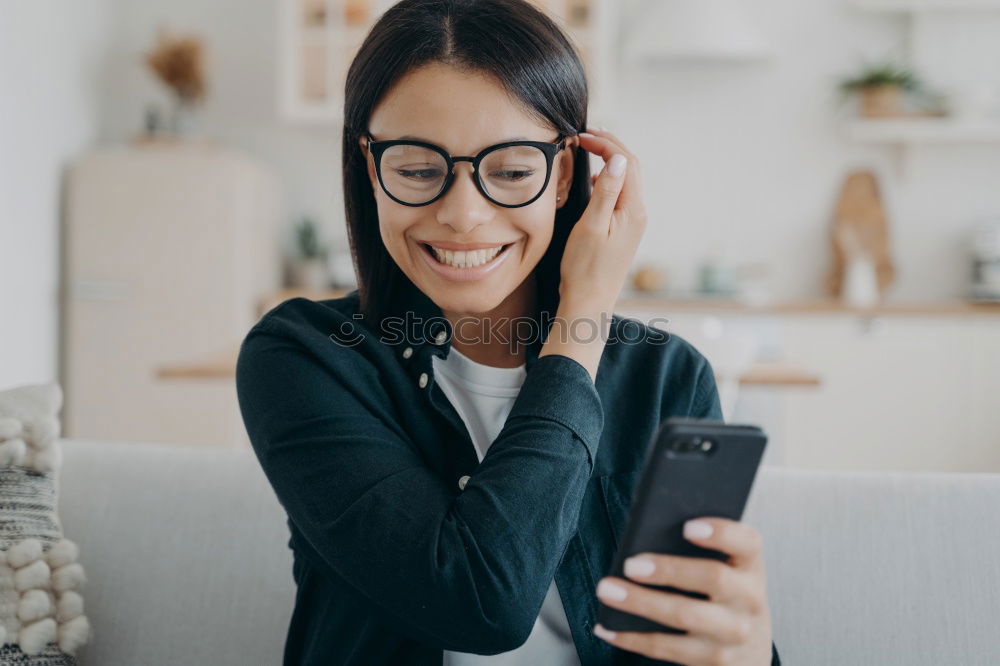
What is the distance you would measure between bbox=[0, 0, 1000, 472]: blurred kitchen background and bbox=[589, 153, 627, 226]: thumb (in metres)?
2.41

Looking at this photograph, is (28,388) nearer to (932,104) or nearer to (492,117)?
(492,117)

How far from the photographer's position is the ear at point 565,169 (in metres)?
1.04

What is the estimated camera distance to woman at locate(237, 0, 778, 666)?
2.71ft

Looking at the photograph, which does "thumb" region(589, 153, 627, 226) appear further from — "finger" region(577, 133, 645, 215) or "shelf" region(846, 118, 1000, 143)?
"shelf" region(846, 118, 1000, 143)

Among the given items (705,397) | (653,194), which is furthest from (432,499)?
(653,194)

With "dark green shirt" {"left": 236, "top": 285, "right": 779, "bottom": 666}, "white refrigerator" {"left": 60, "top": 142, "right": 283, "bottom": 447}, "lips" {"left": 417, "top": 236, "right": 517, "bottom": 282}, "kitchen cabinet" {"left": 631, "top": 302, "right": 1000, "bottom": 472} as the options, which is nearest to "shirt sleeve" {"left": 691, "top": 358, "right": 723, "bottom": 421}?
"dark green shirt" {"left": 236, "top": 285, "right": 779, "bottom": 666}

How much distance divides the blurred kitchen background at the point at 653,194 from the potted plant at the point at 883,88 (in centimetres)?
1

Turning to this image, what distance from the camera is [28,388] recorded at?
1.09 meters

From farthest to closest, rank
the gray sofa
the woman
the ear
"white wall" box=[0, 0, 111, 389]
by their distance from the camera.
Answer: "white wall" box=[0, 0, 111, 389] < the gray sofa < the ear < the woman

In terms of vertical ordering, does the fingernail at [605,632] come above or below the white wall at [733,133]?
below

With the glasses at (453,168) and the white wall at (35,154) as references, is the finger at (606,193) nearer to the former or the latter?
the glasses at (453,168)

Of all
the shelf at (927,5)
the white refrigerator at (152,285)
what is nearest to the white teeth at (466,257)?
the white refrigerator at (152,285)

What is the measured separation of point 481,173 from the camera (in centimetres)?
92

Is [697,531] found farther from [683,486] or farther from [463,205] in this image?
[463,205]
